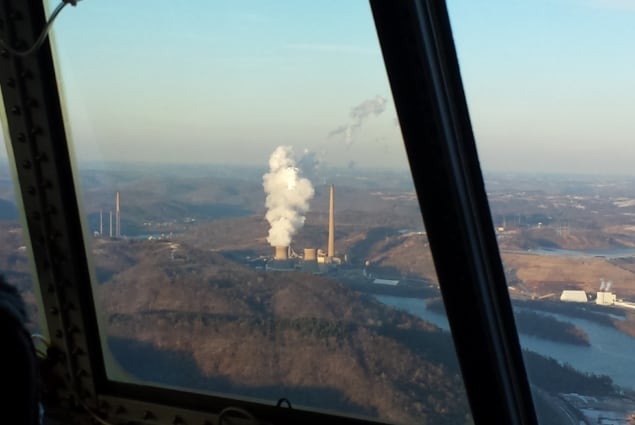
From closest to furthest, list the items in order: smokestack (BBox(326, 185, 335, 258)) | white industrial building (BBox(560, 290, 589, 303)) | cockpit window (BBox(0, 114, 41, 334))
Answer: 1. white industrial building (BBox(560, 290, 589, 303))
2. smokestack (BBox(326, 185, 335, 258))
3. cockpit window (BBox(0, 114, 41, 334))

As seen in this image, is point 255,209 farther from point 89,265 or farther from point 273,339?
point 89,265

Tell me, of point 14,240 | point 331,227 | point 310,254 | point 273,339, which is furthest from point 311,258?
point 14,240

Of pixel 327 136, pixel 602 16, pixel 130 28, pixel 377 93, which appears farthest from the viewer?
pixel 130 28

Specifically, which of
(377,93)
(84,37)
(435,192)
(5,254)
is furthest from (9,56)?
(435,192)

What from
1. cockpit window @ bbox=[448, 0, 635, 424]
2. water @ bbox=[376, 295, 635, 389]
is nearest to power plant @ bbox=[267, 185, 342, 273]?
water @ bbox=[376, 295, 635, 389]

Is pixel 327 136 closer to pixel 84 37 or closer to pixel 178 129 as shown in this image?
pixel 178 129

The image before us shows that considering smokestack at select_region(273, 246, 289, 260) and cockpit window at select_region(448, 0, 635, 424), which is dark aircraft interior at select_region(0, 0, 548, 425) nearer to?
cockpit window at select_region(448, 0, 635, 424)
